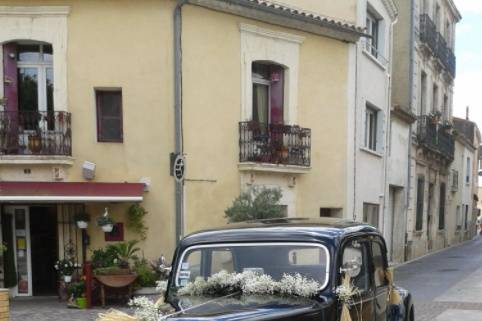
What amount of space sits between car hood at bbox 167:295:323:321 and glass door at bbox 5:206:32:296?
8105mm

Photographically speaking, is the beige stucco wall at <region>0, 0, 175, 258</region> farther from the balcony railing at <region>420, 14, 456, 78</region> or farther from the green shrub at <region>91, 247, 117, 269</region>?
the balcony railing at <region>420, 14, 456, 78</region>

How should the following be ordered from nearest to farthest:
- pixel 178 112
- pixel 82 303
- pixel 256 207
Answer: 1. pixel 256 207
2. pixel 82 303
3. pixel 178 112

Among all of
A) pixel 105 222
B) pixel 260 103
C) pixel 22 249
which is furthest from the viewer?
pixel 260 103

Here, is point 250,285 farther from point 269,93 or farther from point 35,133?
point 269,93

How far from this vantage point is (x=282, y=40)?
1200 cm

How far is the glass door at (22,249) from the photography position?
1093 centimetres

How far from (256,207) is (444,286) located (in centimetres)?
602

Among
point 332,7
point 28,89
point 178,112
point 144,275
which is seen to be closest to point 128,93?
point 178,112

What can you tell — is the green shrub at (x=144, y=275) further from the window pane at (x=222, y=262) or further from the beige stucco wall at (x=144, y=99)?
the window pane at (x=222, y=262)

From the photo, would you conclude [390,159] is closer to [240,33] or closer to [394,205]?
[394,205]

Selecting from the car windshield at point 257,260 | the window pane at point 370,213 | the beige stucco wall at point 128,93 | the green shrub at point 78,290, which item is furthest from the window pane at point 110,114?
the window pane at point 370,213

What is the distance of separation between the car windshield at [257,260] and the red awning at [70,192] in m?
5.59

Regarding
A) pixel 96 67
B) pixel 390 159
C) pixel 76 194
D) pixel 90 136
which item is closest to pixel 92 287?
pixel 76 194

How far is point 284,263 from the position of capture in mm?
4168
